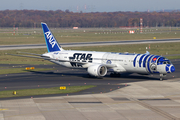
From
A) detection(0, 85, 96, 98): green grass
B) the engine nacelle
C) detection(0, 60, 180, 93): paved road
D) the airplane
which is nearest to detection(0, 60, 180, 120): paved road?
detection(0, 60, 180, 93): paved road

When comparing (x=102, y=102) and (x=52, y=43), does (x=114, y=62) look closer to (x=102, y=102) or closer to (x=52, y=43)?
(x=52, y=43)

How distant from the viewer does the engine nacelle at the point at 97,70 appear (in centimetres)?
4772

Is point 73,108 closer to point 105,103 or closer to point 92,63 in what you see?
point 105,103

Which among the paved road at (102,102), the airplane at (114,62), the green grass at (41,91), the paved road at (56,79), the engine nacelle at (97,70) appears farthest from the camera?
the engine nacelle at (97,70)

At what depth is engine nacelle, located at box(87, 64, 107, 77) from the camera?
1879 inches

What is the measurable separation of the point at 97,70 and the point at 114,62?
3.64m

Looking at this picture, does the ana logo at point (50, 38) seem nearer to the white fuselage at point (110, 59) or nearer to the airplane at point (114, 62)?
the airplane at point (114, 62)

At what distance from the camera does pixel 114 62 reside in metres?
49.5

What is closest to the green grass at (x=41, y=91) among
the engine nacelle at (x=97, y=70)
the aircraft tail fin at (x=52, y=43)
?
the engine nacelle at (x=97, y=70)

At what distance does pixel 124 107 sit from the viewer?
→ 3038 centimetres

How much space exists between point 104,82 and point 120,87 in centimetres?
494

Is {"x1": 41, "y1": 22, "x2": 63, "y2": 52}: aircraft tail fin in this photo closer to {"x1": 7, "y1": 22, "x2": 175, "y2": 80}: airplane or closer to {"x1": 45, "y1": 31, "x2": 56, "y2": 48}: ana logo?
{"x1": 45, "y1": 31, "x2": 56, "y2": 48}: ana logo

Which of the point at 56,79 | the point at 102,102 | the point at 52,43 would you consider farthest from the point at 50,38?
the point at 102,102

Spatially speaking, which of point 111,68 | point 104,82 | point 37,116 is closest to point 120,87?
point 104,82
